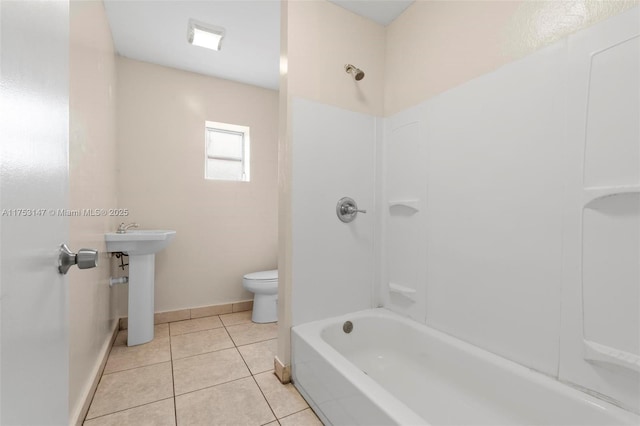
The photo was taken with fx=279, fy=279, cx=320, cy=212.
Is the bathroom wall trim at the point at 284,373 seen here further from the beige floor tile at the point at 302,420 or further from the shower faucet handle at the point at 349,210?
the shower faucet handle at the point at 349,210

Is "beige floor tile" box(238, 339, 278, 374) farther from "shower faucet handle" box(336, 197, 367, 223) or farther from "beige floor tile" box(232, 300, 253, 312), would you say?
"shower faucet handle" box(336, 197, 367, 223)

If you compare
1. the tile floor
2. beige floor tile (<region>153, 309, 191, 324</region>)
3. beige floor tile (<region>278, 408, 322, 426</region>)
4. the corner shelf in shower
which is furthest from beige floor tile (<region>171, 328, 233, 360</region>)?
the corner shelf in shower

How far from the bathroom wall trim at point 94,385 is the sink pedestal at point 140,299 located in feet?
0.56

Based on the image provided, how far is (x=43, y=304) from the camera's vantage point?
1.74 feet

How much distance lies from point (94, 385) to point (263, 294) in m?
1.31

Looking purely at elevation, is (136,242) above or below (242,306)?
above

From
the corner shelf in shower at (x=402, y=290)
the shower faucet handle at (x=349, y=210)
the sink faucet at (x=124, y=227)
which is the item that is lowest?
the corner shelf in shower at (x=402, y=290)

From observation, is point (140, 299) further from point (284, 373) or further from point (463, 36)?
point (463, 36)

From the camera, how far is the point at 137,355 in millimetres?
2025

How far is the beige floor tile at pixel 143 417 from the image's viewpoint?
1373 mm

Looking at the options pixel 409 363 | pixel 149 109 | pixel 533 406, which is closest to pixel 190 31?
pixel 149 109

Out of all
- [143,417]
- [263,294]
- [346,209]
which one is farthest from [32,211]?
[263,294]

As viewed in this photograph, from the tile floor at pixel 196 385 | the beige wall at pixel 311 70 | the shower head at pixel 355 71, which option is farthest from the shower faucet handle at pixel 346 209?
the tile floor at pixel 196 385

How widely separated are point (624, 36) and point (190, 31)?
2.47 meters
